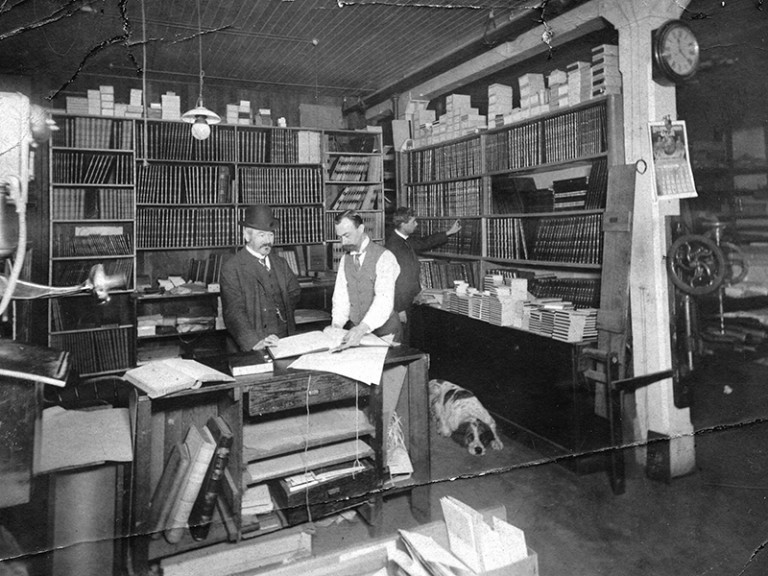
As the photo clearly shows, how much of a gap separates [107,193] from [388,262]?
2334mm

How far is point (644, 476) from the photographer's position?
2891 mm

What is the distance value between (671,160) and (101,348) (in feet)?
11.9

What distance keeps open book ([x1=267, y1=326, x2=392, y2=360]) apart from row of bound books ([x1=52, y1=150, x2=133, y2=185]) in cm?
252

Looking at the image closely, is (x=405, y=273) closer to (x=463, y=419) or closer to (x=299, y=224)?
(x=299, y=224)

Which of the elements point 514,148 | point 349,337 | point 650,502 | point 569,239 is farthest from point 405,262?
point 650,502

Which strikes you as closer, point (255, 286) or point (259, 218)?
point (259, 218)

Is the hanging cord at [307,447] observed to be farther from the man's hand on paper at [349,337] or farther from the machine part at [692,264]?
the machine part at [692,264]

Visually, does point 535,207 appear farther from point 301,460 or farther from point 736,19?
point 301,460

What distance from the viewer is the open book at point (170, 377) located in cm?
163

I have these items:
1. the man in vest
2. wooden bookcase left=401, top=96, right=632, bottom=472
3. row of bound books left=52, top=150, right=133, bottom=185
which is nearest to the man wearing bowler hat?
the man in vest

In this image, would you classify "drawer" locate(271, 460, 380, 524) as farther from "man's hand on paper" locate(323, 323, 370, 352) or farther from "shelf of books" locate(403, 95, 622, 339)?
Answer: "shelf of books" locate(403, 95, 622, 339)

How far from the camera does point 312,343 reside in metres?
2.09

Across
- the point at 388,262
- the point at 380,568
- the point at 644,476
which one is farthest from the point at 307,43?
the point at 644,476

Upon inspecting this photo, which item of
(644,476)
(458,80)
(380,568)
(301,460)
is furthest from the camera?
(458,80)
